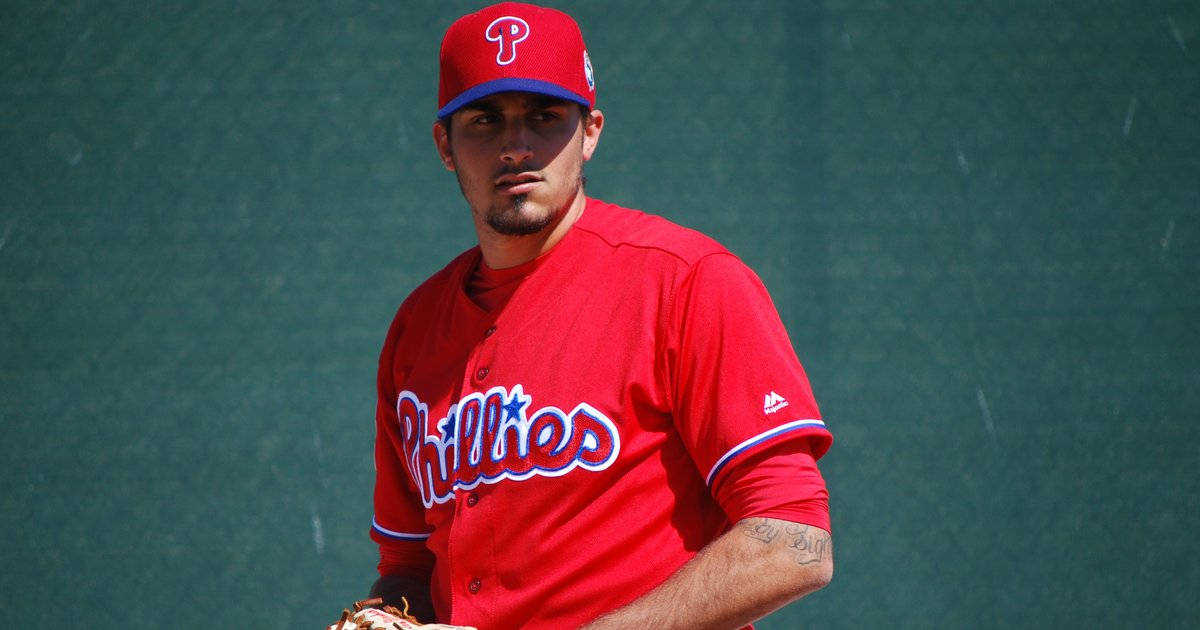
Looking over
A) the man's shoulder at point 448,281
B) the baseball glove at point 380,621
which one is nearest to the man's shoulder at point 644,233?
the man's shoulder at point 448,281

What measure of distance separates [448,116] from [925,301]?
2.19m

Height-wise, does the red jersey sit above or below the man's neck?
below

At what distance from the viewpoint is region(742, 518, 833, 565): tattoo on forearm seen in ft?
4.44

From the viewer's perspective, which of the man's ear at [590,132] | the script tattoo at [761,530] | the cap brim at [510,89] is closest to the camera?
the script tattoo at [761,530]

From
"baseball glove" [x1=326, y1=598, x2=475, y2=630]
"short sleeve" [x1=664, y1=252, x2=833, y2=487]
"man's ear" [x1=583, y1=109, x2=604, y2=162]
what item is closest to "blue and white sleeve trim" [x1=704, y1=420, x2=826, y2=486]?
"short sleeve" [x1=664, y1=252, x2=833, y2=487]

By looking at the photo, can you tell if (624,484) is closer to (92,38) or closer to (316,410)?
(316,410)

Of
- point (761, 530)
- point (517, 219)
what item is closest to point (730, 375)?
point (761, 530)

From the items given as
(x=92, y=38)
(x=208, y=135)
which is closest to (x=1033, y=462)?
(x=208, y=135)

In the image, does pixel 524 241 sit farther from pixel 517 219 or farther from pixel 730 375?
pixel 730 375

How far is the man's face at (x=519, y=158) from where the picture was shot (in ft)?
5.32

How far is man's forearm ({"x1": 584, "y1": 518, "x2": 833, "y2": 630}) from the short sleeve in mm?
91

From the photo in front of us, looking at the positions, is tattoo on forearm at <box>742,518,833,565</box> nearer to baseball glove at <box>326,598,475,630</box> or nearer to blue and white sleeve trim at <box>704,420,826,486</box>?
blue and white sleeve trim at <box>704,420,826,486</box>

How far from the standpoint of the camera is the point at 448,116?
1.71 m

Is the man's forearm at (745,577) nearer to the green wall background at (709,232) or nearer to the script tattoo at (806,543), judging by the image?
the script tattoo at (806,543)
